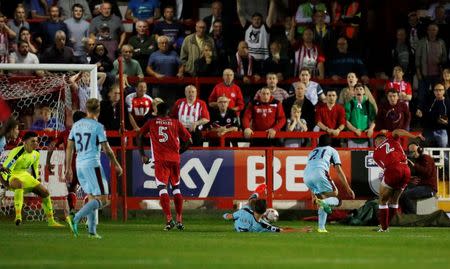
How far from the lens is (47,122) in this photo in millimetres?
24375

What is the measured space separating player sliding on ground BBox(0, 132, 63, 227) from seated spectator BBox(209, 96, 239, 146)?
397 cm

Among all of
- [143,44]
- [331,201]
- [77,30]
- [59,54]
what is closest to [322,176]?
[331,201]

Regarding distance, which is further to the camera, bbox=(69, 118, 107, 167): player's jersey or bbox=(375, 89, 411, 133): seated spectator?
bbox=(375, 89, 411, 133): seated spectator

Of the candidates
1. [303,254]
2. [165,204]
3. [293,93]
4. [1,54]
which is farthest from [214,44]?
[303,254]

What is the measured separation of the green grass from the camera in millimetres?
13938

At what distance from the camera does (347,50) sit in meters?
27.6

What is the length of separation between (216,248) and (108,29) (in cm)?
1157

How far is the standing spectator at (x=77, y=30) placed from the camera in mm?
26984

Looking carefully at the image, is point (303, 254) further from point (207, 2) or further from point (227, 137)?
point (207, 2)

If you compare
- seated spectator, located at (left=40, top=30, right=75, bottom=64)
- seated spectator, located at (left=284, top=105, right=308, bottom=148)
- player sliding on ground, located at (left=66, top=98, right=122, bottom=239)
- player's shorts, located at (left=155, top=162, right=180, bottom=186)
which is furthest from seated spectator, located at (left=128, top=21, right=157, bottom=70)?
player sliding on ground, located at (left=66, top=98, right=122, bottom=239)

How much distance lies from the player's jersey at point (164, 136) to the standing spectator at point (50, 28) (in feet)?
20.7

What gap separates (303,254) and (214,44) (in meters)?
12.0

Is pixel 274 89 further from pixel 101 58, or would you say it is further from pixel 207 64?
pixel 101 58

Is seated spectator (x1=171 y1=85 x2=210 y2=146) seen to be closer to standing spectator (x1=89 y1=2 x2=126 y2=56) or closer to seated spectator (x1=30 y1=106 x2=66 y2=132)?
seated spectator (x1=30 y1=106 x2=66 y2=132)
